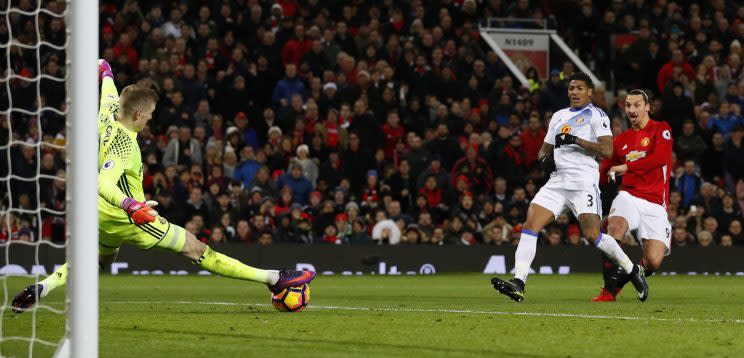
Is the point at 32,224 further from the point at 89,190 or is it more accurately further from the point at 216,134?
the point at 89,190

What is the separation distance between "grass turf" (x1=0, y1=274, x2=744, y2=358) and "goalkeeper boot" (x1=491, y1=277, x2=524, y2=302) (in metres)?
0.10

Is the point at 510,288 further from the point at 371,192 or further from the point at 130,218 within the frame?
the point at 371,192

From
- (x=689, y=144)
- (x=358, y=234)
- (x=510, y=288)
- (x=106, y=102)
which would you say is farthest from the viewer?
(x=689, y=144)

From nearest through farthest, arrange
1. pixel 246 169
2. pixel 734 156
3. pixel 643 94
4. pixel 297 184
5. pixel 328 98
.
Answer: pixel 643 94, pixel 297 184, pixel 246 169, pixel 328 98, pixel 734 156

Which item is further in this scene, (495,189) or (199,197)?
(495,189)

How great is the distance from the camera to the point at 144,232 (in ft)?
31.1

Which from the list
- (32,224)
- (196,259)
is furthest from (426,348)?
(32,224)

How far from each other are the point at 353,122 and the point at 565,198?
9517mm

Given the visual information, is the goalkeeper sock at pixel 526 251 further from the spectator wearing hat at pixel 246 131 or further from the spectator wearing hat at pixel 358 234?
the spectator wearing hat at pixel 246 131

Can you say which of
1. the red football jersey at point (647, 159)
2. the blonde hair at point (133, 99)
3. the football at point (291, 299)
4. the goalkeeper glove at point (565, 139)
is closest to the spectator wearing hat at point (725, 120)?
the red football jersey at point (647, 159)

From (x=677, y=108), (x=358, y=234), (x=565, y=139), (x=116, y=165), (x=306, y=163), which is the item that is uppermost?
(x=677, y=108)

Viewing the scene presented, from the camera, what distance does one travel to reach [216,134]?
804 inches

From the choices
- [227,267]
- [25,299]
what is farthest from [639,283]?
[25,299]

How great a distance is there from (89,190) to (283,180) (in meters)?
13.9
